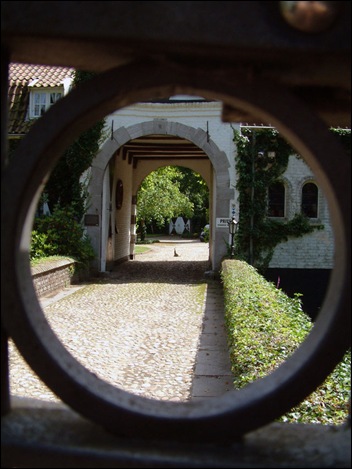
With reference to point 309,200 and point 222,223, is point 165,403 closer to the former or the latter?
point 222,223

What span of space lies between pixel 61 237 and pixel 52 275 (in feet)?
6.99

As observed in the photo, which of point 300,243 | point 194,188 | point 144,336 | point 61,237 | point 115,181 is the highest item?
point 194,188

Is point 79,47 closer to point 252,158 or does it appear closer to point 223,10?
point 223,10

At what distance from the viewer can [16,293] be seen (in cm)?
164

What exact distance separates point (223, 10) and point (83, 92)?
48 cm

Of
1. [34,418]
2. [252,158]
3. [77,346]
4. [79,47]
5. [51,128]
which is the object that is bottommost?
[77,346]

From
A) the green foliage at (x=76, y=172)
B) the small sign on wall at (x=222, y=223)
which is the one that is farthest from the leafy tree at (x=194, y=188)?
the green foliage at (x=76, y=172)

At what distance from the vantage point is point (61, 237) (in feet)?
40.8

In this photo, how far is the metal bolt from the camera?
1.53m

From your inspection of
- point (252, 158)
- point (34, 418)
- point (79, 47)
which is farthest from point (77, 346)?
point (252, 158)

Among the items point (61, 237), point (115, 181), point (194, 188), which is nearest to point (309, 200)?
point (115, 181)

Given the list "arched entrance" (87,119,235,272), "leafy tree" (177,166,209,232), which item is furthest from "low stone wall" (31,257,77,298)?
"leafy tree" (177,166,209,232)

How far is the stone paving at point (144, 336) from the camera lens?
16.5 ft

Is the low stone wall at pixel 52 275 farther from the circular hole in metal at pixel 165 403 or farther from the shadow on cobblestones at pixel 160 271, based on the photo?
the circular hole in metal at pixel 165 403
